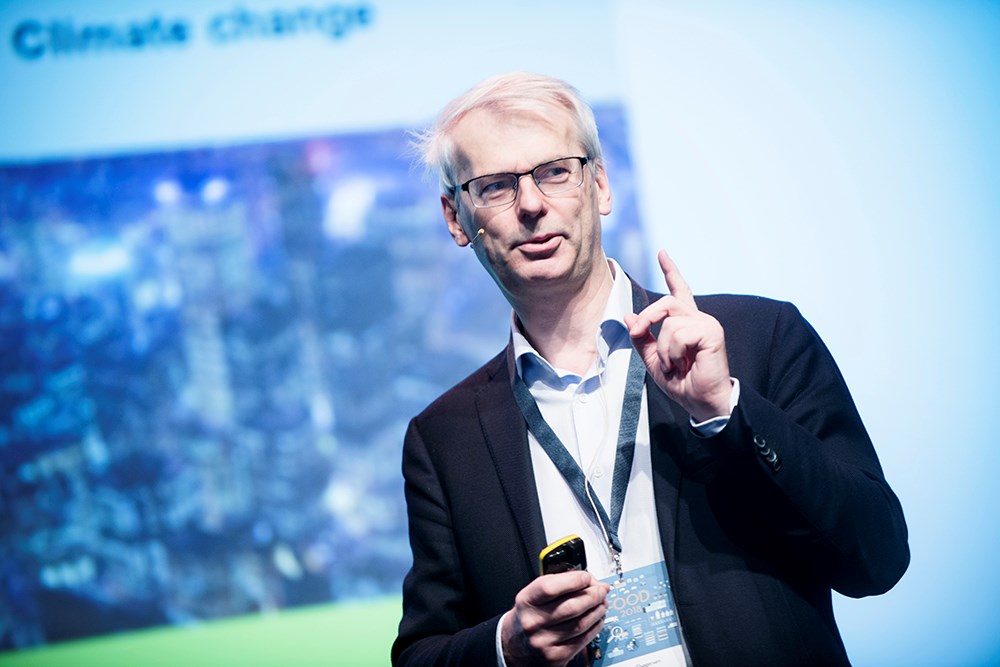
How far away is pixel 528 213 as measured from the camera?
2014 millimetres

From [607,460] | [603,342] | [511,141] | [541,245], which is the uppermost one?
[511,141]

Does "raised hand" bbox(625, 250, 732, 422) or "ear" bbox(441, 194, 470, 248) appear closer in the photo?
"raised hand" bbox(625, 250, 732, 422)

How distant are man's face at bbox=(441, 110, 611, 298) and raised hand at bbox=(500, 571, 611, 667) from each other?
0.70 m

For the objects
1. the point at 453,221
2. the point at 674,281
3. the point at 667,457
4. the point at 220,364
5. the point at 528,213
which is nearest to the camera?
the point at 674,281

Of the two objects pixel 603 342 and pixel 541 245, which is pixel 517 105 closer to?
pixel 541 245

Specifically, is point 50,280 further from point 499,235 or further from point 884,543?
point 884,543

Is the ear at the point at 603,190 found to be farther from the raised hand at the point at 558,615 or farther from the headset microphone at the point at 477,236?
the raised hand at the point at 558,615

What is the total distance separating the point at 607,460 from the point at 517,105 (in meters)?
0.83

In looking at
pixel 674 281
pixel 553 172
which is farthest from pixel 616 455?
pixel 553 172

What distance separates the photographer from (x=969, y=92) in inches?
163

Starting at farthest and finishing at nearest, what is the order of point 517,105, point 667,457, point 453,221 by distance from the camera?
point 453,221, point 517,105, point 667,457

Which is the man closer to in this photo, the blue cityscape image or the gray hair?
the gray hair

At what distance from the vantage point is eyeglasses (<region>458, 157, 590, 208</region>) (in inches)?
81.5

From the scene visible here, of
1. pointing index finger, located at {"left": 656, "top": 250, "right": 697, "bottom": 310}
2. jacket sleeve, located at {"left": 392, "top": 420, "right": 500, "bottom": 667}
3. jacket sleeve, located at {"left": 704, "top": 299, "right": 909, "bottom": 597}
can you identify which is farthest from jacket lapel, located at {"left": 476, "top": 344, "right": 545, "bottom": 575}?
pointing index finger, located at {"left": 656, "top": 250, "right": 697, "bottom": 310}
